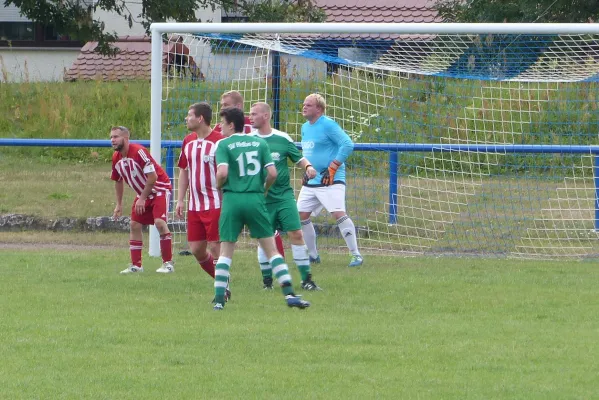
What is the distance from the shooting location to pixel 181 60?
44.9 feet

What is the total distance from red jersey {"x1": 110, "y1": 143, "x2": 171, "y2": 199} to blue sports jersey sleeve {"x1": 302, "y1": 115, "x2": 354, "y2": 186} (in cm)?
158

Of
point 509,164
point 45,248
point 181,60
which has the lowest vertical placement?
point 45,248

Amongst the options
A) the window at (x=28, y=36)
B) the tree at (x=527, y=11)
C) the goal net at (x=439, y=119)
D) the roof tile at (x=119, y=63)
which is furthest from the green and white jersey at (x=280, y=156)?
the window at (x=28, y=36)

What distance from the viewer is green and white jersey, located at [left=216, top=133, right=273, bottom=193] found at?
8867 mm

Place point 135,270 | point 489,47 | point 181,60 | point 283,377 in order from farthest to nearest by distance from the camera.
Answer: point 181,60
point 489,47
point 135,270
point 283,377

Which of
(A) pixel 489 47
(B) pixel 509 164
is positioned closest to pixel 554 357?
(A) pixel 489 47

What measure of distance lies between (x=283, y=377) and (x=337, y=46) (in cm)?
706

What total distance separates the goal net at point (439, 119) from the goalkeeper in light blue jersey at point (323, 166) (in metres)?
1.34

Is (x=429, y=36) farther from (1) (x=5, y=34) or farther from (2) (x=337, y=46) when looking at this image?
(1) (x=5, y=34)

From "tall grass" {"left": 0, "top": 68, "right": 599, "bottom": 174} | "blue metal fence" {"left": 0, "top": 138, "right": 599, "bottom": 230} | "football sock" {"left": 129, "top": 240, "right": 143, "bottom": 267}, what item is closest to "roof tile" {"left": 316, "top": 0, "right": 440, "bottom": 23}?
"tall grass" {"left": 0, "top": 68, "right": 599, "bottom": 174}

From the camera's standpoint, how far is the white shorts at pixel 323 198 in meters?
11.8

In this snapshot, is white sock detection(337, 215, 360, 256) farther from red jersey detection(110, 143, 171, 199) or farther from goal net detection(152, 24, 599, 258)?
red jersey detection(110, 143, 171, 199)

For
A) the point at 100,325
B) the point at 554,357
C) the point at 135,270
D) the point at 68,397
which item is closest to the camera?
the point at 68,397

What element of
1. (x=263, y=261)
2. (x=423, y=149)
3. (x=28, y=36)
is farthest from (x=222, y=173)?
(x=28, y=36)
